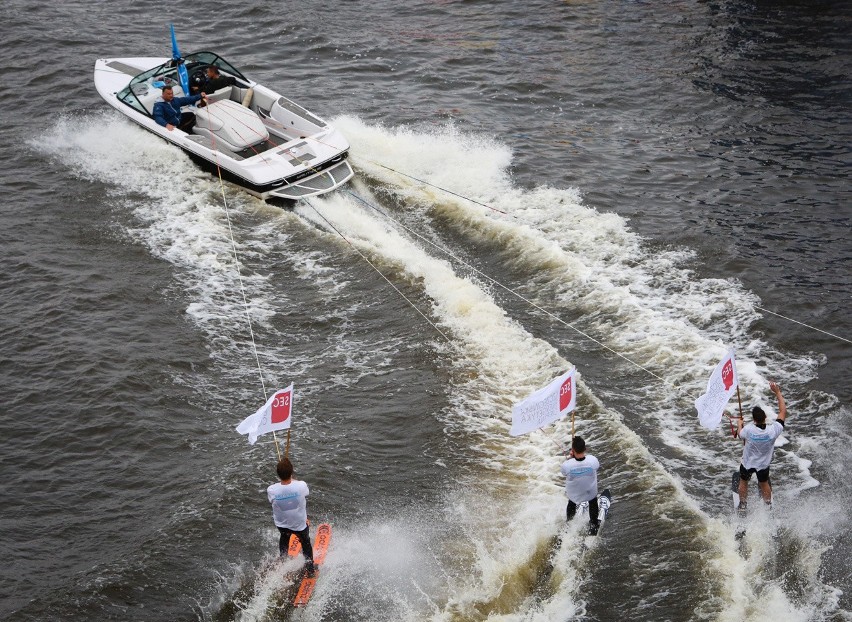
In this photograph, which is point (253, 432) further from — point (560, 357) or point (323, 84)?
point (323, 84)

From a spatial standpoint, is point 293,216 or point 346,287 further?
point 293,216

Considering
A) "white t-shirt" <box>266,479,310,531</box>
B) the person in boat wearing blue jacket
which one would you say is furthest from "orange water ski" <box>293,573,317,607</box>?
the person in boat wearing blue jacket

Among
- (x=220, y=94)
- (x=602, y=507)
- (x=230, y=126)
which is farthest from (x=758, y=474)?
(x=220, y=94)

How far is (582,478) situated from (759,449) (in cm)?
201

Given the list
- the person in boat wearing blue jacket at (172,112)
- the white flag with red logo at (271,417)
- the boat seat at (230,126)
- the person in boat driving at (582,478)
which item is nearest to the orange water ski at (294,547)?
the white flag with red logo at (271,417)

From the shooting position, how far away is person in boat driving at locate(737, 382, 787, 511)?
980 centimetres

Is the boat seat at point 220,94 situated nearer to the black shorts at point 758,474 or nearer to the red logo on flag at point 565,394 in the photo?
the red logo on flag at point 565,394

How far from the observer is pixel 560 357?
1277 cm

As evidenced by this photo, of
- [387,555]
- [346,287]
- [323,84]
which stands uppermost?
[323,84]

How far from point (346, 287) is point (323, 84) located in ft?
31.6

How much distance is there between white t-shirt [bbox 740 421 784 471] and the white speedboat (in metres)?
9.34

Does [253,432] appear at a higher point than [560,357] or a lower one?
higher

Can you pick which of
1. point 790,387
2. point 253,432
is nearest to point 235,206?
point 253,432

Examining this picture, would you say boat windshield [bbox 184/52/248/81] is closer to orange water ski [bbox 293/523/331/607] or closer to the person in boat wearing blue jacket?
the person in boat wearing blue jacket
